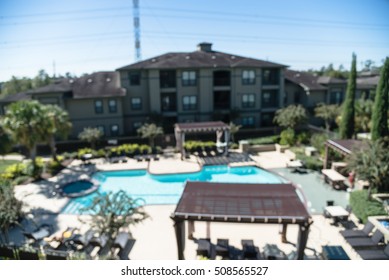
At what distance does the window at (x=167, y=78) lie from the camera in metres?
26.0

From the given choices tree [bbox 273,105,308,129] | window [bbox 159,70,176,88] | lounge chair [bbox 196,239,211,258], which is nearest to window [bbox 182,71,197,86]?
window [bbox 159,70,176,88]

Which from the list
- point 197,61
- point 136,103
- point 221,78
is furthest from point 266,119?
point 136,103

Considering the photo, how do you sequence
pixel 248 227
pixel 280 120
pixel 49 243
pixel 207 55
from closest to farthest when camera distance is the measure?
1. pixel 49 243
2. pixel 248 227
3. pixel 280 120
4. pixel 207 55

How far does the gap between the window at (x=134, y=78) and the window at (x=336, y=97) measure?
20.6m

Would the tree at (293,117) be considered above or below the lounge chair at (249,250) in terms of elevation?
above

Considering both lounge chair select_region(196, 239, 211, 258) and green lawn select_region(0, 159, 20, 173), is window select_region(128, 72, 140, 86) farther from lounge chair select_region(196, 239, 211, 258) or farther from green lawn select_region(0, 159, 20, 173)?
lounge chair select_region(196, 239, 211, 258)

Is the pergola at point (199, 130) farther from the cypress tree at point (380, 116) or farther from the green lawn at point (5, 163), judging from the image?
the green lawn at point (5, 163)

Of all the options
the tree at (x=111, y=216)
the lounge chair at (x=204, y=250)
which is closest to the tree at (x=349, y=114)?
the lounge chair at (x=204, y=250)

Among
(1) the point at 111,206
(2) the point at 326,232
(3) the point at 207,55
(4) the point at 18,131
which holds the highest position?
(3) the point at 207,55

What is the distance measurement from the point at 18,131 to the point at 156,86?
12.8 m

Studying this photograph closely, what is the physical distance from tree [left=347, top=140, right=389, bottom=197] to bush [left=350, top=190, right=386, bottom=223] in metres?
0.52
